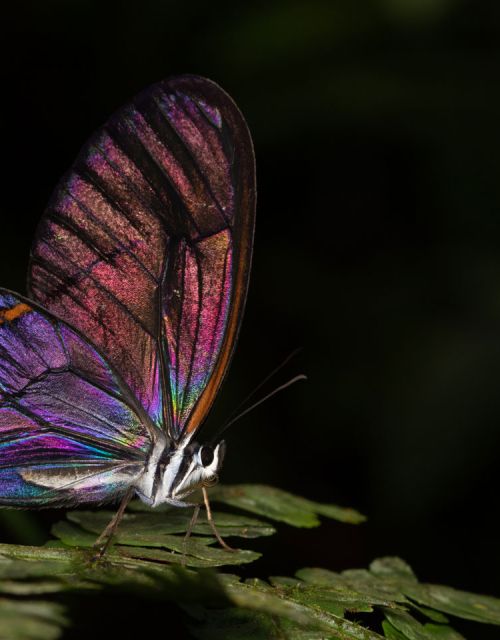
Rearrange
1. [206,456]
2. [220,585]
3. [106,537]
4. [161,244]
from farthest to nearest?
[161,244]
[206,456]
[106,537]
[220,585]

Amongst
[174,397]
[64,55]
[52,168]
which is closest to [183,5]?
[64,55]

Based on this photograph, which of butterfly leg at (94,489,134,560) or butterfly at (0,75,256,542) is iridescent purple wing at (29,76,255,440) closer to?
butterfly at (0,75,256,542)

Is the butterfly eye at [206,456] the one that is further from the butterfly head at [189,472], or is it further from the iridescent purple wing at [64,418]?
the iridescent purple wing at [64,418]

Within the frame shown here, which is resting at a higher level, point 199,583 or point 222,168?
point 222,168

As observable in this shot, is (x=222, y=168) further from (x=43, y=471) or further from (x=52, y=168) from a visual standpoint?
(x=52, y=168)

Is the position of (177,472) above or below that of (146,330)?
below

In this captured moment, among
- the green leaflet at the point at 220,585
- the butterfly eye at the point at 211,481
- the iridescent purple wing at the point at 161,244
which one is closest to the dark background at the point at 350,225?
the green leaflet at the point at 220,585

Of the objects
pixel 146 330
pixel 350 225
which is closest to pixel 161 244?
pixel 146 330

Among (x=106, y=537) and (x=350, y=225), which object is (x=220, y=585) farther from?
(x=350, y=225)
